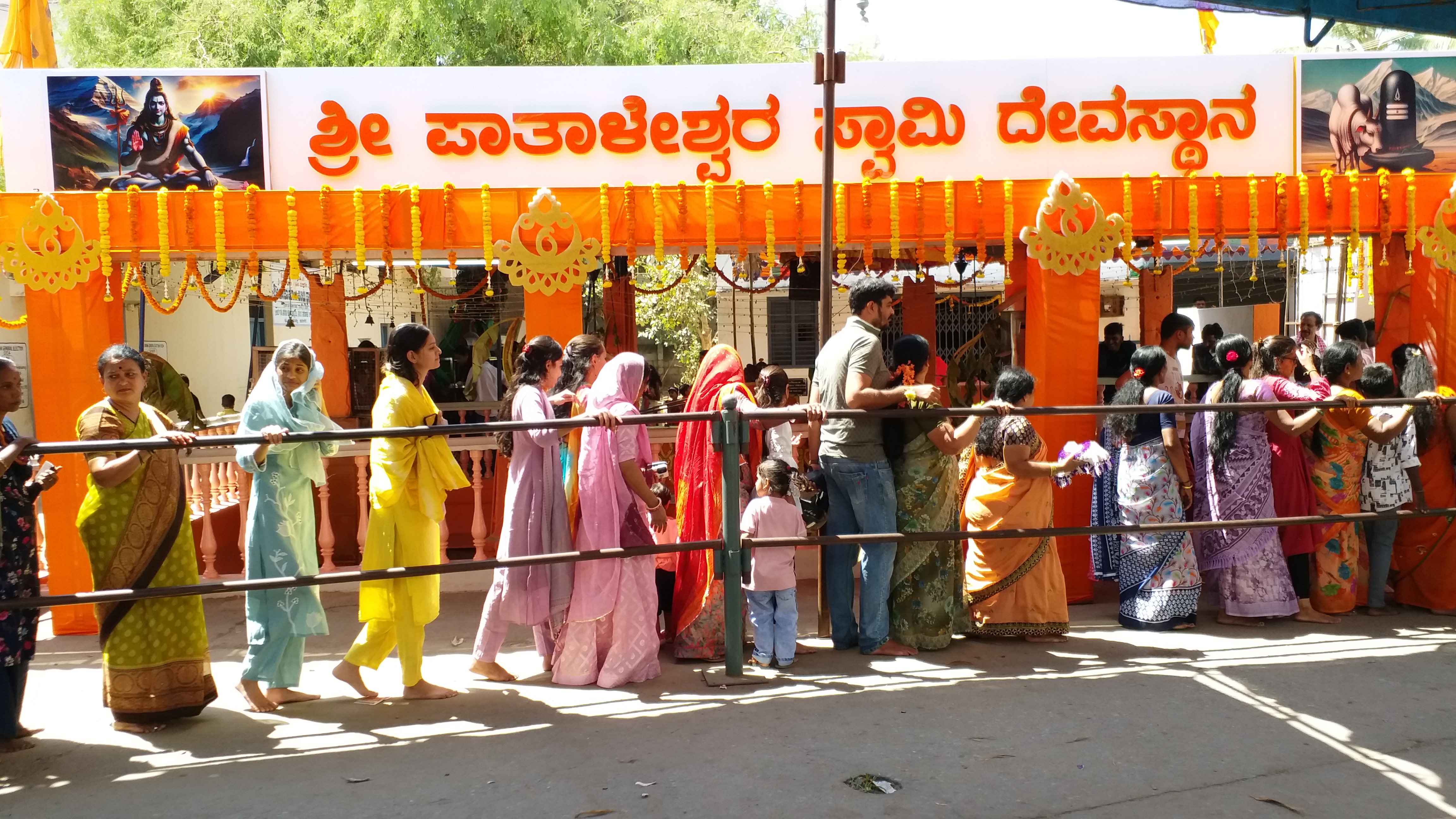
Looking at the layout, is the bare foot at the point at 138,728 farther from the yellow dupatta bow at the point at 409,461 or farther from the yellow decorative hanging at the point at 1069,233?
the yellow decorative hanging at the point at 1069,233

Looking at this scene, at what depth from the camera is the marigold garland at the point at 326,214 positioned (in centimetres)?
575

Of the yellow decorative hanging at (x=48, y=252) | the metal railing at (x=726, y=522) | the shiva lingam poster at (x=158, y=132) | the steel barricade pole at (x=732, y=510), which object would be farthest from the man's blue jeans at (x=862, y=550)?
the yellow decorative hanging at (x=48, y=252)

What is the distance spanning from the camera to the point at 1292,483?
17.3 ft

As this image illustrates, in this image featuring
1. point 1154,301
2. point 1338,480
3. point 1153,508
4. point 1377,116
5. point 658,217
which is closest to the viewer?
point 1153,508

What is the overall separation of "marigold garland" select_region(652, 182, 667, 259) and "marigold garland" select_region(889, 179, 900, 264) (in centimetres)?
124

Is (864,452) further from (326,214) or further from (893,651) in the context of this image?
(326,214)

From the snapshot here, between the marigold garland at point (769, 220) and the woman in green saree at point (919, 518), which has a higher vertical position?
the marigold garland at point (769, 220)

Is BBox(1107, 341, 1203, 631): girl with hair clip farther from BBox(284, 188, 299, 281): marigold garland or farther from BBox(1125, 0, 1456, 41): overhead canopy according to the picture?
BBox(284, 188, 299, 281): marigold garland

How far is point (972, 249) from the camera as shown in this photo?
8.77 metres

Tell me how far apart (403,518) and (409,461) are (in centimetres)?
23

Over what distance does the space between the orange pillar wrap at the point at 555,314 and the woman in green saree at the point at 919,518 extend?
6.11 ft

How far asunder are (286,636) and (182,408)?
6033 millimetres

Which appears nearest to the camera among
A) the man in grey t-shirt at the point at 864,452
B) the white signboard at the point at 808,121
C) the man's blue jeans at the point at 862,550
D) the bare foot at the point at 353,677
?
the bare foot at the point at 353,677

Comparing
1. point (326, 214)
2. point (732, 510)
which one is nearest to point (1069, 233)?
point (732, 510)
